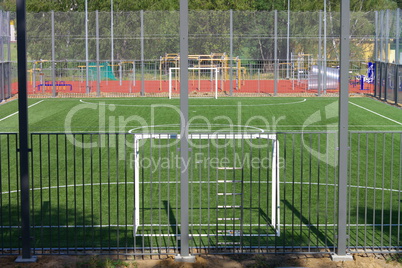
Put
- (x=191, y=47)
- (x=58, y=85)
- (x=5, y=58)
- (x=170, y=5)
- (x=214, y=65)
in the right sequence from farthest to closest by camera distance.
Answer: (x=170, y=5), (x=191, y=47), (x=214, y=65), (x=58, y=85), (x=5, y=58)

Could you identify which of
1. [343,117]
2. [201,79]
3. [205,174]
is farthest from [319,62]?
[343,117]

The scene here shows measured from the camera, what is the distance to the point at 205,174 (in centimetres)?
1384

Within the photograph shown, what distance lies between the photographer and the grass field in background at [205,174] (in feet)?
29.1

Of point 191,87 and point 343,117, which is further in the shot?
point 191,87

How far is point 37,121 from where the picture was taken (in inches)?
931

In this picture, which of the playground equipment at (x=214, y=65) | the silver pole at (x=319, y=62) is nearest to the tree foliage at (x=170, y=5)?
the playground equipment at (x=214, y=65)

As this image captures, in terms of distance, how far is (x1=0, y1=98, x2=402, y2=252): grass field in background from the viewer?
349 inches

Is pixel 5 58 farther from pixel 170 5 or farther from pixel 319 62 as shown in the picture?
pixel 170 5

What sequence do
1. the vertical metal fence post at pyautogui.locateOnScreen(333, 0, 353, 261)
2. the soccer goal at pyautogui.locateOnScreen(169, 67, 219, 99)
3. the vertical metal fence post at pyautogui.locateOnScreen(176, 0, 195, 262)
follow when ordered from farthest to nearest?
the soccer goal at pyautogui.locateOnScreen(169, 67, 219, 99) → the vertical metal fence post at pyautogui.locateOnScreen(333, 0, 353, 261) → the vertical metal fence post at pyautogui.locateOnScreen(176, 0, 195, 262)

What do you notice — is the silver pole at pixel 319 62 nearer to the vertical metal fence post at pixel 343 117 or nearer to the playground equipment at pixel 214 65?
the playground equipment at pixel 214 65

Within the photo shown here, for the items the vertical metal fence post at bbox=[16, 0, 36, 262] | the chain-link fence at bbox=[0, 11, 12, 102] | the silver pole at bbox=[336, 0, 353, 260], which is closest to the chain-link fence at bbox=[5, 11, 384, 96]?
the chain-link fence at bbox=[0, 11, 12, 102]

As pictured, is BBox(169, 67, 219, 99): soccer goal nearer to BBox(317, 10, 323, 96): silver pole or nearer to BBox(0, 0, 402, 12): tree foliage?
BBox(317, 10, 323, 96): silver pole

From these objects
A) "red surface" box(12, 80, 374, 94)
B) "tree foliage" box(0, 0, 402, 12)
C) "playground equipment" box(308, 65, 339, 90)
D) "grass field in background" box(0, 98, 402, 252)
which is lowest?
"grass field in background" box(0, 98, 402, 252)

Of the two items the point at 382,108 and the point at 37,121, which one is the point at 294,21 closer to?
the point at 382,108
